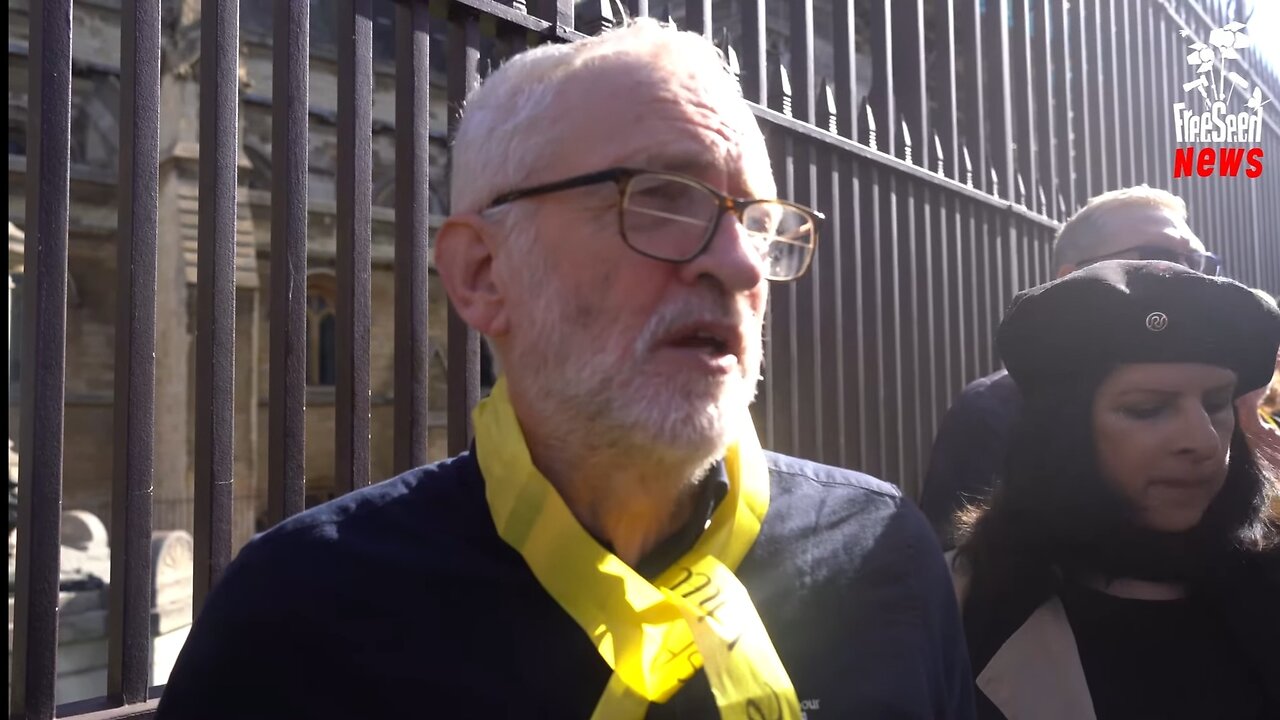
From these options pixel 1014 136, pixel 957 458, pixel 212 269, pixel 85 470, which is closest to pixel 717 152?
pixel 212 269

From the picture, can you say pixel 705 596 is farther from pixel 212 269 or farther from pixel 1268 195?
pixel 1268 195

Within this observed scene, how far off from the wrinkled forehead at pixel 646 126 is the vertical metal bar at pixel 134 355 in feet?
2.91

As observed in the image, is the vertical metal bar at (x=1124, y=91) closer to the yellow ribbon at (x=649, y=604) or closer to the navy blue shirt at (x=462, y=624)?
the navy blue shirt at (x=462, y=624)

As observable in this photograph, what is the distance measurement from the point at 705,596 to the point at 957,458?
5.60 ft

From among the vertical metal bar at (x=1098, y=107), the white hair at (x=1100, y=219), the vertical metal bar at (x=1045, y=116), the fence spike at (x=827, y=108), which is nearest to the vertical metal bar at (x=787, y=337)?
the fence spike at (x=827, y=108)

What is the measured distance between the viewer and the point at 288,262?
2.13 metres

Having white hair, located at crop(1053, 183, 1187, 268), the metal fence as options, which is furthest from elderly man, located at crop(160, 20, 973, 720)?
white hair, located at crop(1053, 183, 1187, 268)

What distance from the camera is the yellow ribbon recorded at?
1.35 m

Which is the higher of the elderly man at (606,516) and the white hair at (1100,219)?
the white hair at (1100,219)

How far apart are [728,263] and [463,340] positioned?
1.13m

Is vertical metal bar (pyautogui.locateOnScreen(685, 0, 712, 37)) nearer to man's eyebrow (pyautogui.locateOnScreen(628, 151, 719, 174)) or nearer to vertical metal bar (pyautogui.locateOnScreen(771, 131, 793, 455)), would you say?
vertical metal bar (pyautogui.locateOnScreen(771, 131, 793, 455))

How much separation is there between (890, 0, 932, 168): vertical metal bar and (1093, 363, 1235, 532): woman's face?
219cm

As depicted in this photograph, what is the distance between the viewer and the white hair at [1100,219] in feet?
10.3

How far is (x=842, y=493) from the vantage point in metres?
1.71
